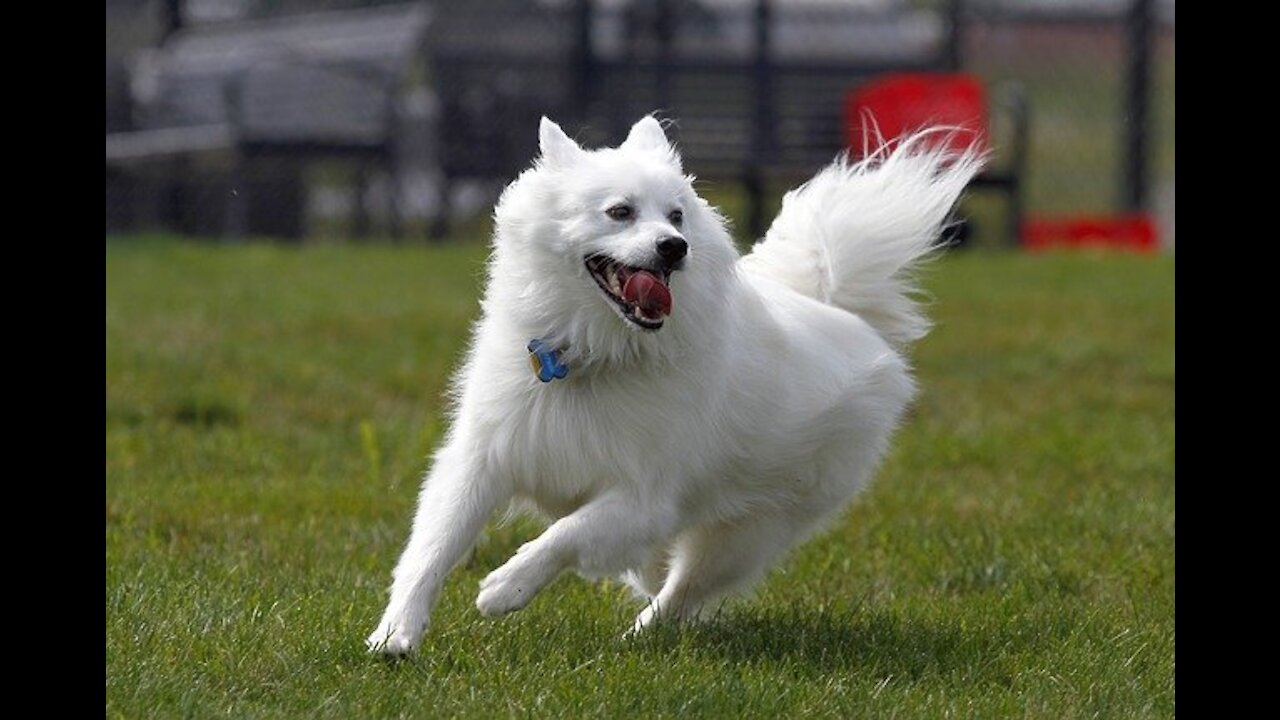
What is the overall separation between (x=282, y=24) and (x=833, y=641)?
14.1 m

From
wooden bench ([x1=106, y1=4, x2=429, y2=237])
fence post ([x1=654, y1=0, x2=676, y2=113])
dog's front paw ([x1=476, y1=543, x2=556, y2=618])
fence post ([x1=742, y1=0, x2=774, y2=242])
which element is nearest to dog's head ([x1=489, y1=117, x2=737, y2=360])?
dog's front paw ([x1=476, y1=543, x2=556, y2=618])

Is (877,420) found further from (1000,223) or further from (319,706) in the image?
(1000,223)

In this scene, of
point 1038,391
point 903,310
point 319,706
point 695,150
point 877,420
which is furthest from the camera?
point 695,150

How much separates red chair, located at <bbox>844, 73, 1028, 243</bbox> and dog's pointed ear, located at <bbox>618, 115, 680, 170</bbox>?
987 centimetres

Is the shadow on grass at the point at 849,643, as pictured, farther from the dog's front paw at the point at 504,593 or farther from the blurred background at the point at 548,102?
the blurred background at the point at 548,102

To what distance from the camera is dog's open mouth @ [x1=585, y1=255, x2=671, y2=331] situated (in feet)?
14.9

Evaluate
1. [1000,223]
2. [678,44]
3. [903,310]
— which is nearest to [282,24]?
[678,44]

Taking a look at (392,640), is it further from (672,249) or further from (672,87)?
(672,87)

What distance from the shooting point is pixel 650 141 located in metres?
5.07

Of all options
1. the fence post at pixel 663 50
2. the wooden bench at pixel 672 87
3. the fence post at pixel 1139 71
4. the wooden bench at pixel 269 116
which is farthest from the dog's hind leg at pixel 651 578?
the fence post at pixel 1139 71

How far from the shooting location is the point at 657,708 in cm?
408

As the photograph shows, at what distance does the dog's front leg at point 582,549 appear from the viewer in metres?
4.42

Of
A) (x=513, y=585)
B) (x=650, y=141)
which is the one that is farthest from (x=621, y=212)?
(x=513, y=585)

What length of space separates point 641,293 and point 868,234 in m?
1.26
